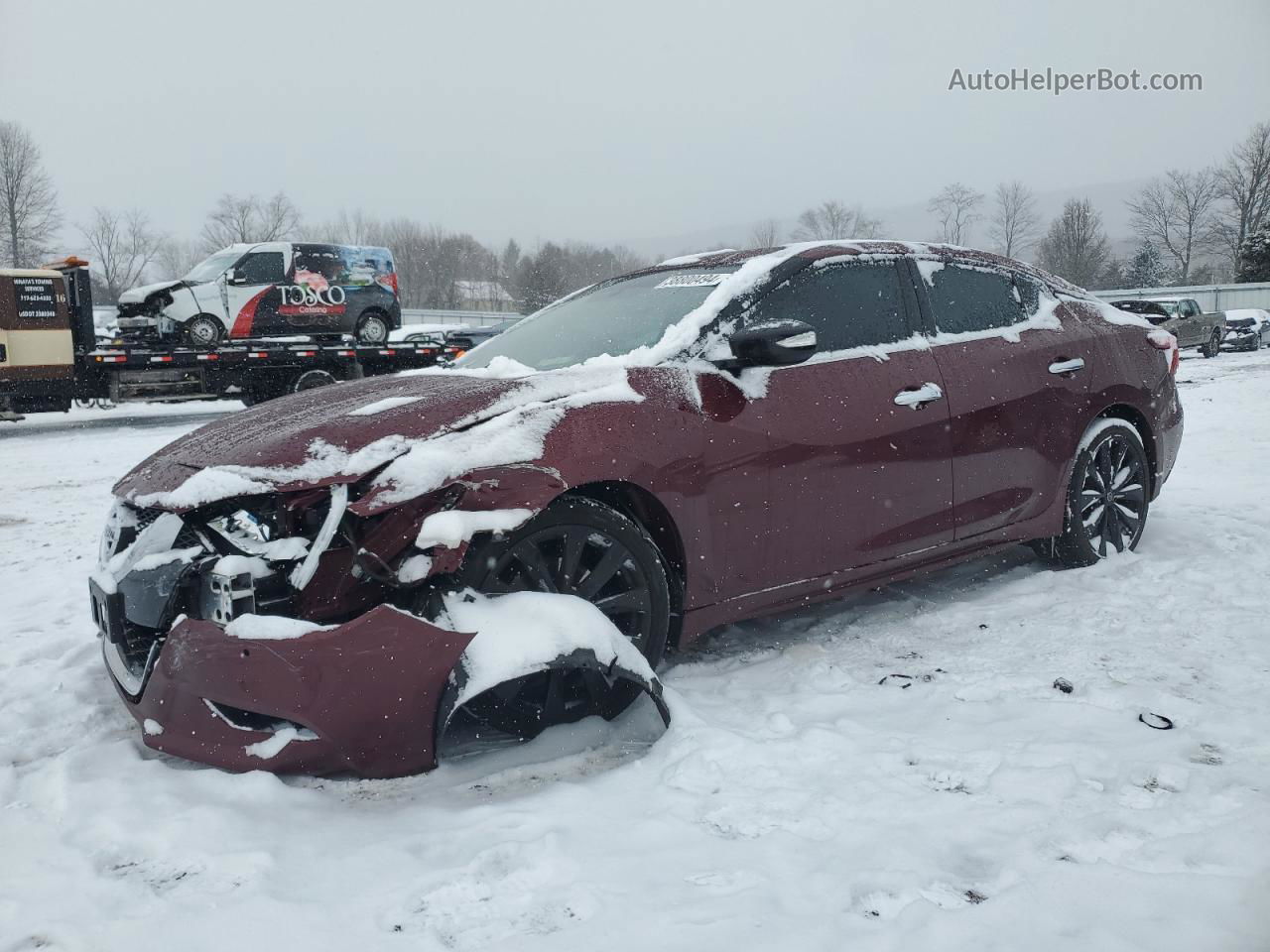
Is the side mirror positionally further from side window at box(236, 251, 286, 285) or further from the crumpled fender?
side window at box(236, 251, 286, 285)

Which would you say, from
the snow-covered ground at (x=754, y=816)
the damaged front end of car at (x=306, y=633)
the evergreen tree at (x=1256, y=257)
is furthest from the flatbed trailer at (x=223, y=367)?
the evergreen tree at (x=1256, y=257)

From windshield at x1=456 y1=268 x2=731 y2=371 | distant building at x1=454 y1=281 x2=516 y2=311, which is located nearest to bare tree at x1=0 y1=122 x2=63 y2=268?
distant building at x1=454 y1=281 x2=516 y2=311

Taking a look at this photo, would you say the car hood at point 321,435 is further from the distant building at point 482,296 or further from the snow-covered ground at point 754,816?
the distant building at point 482,296

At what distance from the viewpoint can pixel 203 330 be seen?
14906 mm

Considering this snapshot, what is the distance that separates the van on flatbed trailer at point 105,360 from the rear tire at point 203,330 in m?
0.27

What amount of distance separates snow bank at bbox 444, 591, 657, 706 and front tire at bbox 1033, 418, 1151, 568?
103 inches

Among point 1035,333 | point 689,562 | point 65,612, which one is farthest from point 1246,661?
point 65,612

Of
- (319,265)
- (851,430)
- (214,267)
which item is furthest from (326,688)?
(319,265)

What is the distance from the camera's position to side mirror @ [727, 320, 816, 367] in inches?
120

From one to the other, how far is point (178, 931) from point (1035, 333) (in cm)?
381

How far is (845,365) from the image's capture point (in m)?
3.48

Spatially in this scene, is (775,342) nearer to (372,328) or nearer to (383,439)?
(383,439)

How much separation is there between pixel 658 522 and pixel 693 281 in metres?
1.10

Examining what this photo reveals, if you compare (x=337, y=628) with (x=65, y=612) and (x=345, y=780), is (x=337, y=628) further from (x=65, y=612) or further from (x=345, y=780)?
(x=65, y=612)
